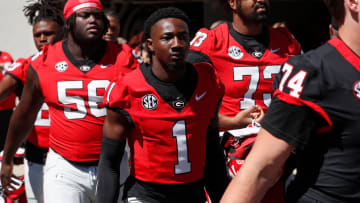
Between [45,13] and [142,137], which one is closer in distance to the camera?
[142,137]

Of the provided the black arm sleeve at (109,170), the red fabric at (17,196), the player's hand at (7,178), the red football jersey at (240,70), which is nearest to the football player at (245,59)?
the red football jersey at (240,70)

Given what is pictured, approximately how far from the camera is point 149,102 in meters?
3.17

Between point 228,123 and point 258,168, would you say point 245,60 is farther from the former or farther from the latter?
point 258,168

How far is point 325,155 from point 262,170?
10.6 inches

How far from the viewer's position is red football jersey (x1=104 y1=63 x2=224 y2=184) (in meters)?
3.18

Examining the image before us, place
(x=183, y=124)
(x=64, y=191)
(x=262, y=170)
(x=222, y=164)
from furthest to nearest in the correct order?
(x=64, y=191) < (x=222, y=164) < (x=183, y=124) < (x=262, y=170)

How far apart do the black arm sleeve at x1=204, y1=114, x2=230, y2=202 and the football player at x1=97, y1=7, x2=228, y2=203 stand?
0.11 meters

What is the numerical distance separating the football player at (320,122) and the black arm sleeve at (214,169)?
146 cm

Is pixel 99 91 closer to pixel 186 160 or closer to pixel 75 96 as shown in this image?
pixel 75 96

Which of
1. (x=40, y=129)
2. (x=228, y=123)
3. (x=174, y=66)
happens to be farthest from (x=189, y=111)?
(x=40, y=129)

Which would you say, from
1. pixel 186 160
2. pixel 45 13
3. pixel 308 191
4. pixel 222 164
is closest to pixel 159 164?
pixel 186 160

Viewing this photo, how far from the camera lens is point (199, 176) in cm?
332

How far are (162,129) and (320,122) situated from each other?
55.5 inches

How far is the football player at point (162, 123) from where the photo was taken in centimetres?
319
